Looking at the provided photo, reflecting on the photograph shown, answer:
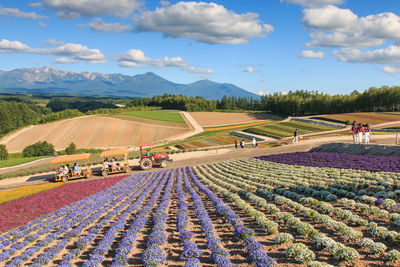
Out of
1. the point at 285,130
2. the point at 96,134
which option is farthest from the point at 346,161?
the point at 96,134

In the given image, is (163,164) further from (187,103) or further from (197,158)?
(187,103)

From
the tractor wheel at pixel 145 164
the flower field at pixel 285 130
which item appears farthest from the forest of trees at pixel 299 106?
the tractor wheel at pixel 145 164

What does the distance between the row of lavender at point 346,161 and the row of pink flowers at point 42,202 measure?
20.7m

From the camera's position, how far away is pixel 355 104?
95938mm

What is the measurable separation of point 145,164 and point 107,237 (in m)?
21.2

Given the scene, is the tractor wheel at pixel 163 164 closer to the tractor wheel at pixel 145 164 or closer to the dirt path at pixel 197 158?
the dirt path at pixel 197 158

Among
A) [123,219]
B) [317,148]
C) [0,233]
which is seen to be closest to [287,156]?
[317,148]

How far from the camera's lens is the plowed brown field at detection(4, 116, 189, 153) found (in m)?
75.5

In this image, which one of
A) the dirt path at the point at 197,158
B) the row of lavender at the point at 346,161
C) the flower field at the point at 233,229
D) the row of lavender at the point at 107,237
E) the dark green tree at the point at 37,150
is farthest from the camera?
the dark green tree at the point at 37,150

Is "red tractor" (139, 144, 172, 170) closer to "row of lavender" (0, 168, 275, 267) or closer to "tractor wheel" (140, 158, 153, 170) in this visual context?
"tractor wheel" (140, 158, 153, 170)

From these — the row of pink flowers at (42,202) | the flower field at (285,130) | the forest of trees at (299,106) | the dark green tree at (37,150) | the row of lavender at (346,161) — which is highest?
the forest of trees at (299,106)

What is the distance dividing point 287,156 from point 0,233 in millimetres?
29887

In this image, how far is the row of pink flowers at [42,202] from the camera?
16953 millimetres

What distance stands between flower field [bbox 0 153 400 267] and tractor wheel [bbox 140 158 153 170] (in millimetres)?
11432
